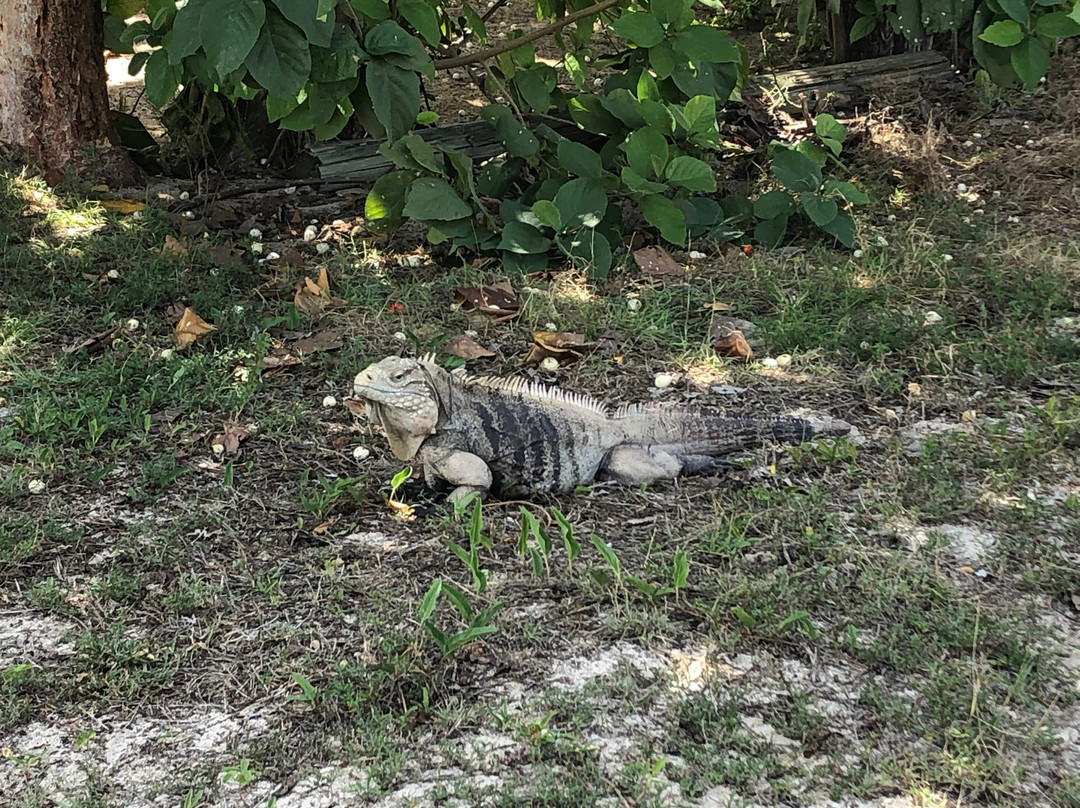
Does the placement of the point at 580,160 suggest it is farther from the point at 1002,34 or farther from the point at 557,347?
the point at 1002,34

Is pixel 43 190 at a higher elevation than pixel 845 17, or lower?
lower

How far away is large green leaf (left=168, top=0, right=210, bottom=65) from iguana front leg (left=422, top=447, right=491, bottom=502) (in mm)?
1646

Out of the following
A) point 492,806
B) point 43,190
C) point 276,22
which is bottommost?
point 492,806

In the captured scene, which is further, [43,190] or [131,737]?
[43,190]

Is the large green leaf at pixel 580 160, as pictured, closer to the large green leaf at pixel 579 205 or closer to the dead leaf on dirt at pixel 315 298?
the large green leaf at pixel 579 205

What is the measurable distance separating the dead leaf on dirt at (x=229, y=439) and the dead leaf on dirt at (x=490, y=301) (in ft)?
4.40

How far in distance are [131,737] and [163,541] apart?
0.90m

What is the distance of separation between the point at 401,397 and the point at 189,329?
1.64 m

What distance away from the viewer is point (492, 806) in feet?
7.64

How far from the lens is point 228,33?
12.0 ft

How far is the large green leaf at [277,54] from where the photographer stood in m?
3.91

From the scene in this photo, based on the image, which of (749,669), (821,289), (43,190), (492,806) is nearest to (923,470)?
(749,669)

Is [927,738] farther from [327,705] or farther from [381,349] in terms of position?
[381,349]

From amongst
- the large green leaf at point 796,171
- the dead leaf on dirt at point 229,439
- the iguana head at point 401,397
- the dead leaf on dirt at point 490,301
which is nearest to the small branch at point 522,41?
the large green leaf at point 796,171
